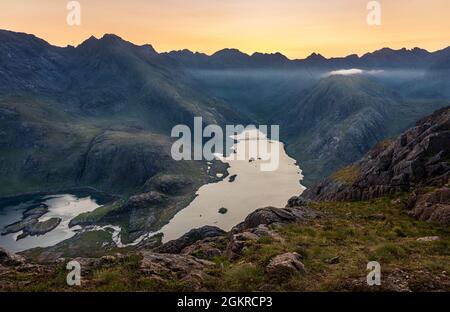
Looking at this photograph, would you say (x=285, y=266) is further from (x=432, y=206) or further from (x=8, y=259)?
(x=432, y=206)

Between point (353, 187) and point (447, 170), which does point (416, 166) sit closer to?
point (447, 170)

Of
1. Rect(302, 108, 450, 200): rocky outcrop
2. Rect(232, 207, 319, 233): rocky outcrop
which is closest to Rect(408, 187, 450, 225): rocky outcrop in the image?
Rect(302, 108, 450, 200): rocky outcrop

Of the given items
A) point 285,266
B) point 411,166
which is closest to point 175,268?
point 285,266

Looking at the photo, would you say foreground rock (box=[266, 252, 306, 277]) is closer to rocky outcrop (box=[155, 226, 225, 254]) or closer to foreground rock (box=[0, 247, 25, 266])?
foreground rock (box=[0, 247, 25, 266])

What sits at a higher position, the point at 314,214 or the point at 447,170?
the point at 447,170
